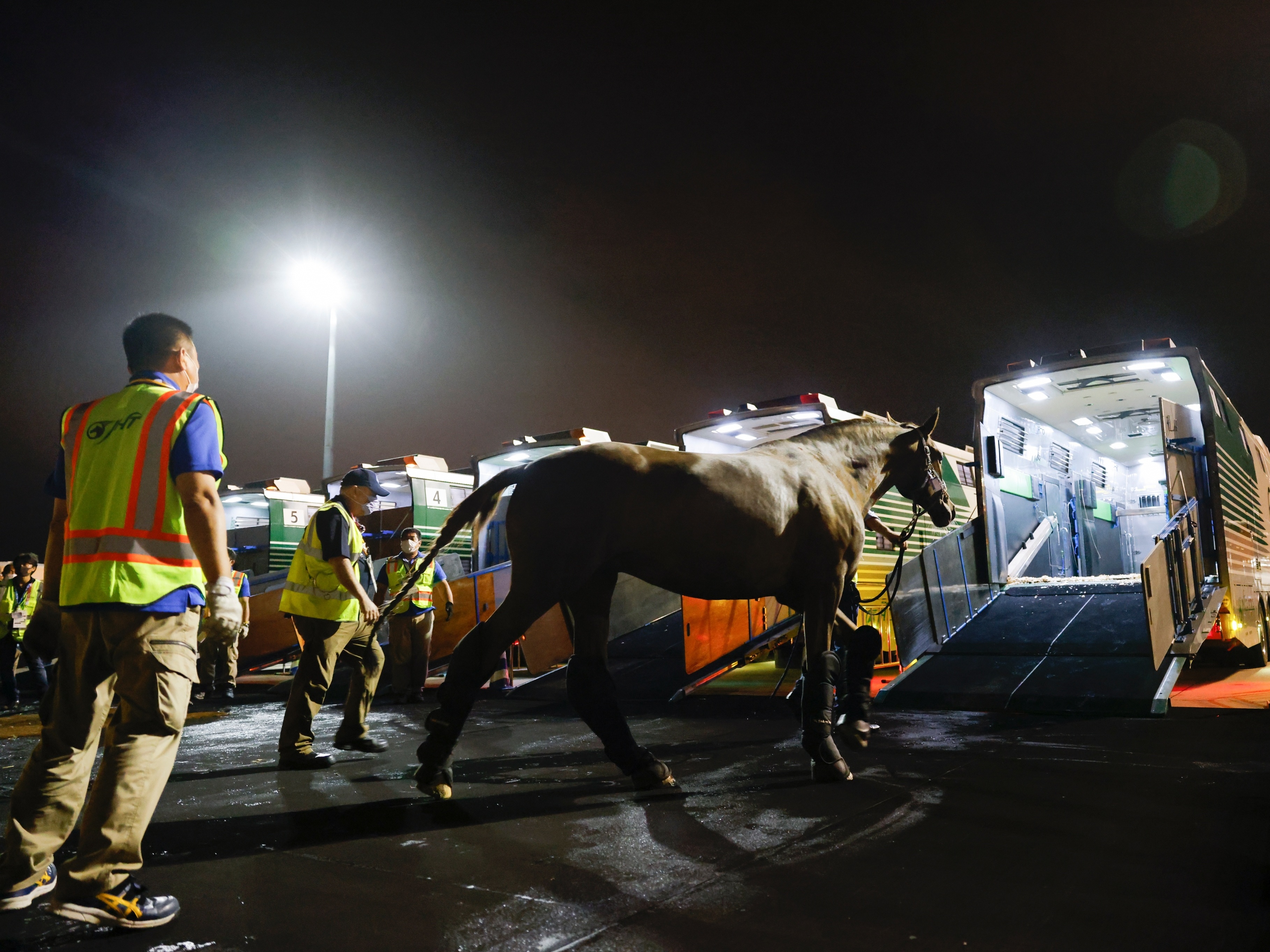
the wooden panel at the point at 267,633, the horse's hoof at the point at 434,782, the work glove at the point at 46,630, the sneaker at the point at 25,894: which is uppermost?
the work glove at the point at 46,630

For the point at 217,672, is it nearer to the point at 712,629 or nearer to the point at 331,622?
the point at 712,629

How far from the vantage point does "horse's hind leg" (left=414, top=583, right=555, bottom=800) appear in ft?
13.1

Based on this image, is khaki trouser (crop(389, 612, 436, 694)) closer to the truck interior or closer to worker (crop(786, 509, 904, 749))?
worker (crop(786, 509, 904, 749))

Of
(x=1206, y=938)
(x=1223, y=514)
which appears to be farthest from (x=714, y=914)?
(x=1223, y=514)

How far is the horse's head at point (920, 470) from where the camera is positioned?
5738mm

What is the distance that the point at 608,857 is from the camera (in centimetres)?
305

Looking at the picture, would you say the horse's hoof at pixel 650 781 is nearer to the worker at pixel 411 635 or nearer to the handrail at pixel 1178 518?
the handrail at pixel 1178 518

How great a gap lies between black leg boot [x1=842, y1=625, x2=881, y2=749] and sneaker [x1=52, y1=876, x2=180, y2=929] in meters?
3.78

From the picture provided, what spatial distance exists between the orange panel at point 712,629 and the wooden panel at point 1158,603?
350 cm

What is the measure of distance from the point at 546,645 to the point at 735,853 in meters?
7.53

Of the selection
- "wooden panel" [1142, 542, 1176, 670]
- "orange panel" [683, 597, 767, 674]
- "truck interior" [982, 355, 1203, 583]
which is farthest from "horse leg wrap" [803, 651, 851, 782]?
"truck interior" [982, 355, 1203, 583]

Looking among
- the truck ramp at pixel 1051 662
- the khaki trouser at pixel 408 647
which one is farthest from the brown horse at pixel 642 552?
the khaki trouser at pixel 408 647

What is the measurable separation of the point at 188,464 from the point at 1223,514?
9760 millimetres

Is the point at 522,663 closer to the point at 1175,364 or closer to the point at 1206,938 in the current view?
the point at 1175,364
